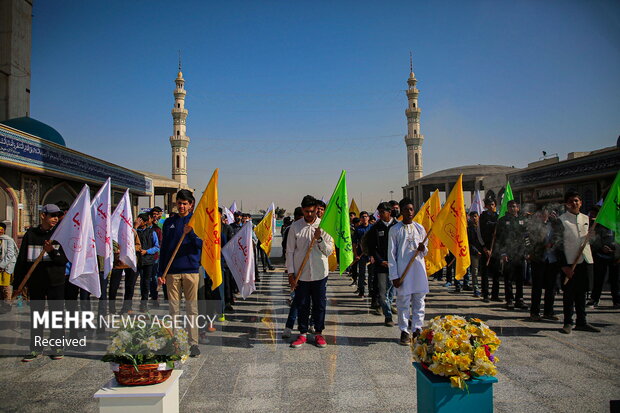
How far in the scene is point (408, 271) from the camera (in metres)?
5.42

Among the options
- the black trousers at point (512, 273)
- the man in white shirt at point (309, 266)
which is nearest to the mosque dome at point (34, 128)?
the man in white shirt at point (309, 266)

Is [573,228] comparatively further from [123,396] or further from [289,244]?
[123,396]

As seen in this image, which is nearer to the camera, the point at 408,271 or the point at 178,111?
the point at 408,271

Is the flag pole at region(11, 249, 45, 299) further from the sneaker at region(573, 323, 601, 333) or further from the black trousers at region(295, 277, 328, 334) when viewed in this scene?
the sneaker at region(573, 323, 601, 333)

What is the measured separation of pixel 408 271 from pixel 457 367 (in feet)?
9.61

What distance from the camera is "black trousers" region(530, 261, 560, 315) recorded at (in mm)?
6633

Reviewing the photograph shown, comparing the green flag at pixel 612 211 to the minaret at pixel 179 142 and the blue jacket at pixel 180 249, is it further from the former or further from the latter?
the minaret at pixel 179 142

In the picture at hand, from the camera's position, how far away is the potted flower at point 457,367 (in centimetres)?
249

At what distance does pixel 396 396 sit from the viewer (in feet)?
11.9

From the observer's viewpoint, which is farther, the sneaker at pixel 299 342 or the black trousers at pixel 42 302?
the sneaker at pixel 299 342

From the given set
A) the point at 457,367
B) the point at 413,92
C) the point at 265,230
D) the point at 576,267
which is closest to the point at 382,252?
the point at 576,267

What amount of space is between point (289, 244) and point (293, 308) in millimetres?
916

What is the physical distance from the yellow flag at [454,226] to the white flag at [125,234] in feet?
16.3

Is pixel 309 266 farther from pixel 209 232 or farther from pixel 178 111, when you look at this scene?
pixel 178 111
